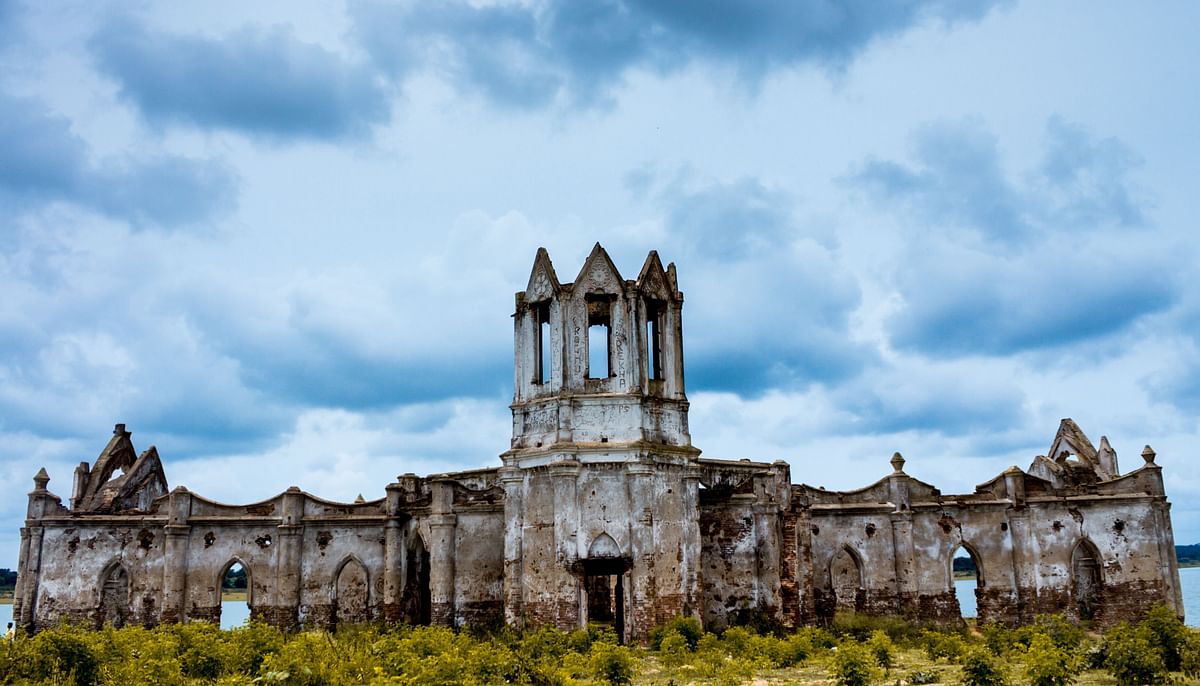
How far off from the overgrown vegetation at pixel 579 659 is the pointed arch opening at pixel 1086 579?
7049 mm

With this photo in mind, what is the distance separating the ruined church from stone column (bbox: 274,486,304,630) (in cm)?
6

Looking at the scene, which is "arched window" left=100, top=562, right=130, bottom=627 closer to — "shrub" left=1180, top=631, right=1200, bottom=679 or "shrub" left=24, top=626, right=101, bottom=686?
"shrub" left=24, top=626, right=101, bottom=686

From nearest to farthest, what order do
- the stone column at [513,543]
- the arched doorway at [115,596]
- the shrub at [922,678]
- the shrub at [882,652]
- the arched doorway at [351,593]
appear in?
the shrub at [922,678]
the shrub at [882,652]
the stone column at [513,543]
the arched doorway at [351,593]
the arched doorway at [115,596]

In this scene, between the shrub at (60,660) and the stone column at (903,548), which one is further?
the stone column at (903,548)

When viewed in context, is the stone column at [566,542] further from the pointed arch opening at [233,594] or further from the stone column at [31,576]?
the stone column at [31,576]

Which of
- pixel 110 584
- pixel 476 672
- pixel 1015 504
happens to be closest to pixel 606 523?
pixel 476 672

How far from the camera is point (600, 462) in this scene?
2081cm

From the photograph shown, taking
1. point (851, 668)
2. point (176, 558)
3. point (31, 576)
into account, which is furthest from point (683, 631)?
point (31, 576)

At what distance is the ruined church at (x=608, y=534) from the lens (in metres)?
20.8

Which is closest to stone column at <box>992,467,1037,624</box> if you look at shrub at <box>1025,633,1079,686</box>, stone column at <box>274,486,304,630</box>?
shrub at <box>1025,633,1079,686</box>

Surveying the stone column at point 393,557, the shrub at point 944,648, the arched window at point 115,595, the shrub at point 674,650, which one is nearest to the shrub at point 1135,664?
the shrub at point 944,648

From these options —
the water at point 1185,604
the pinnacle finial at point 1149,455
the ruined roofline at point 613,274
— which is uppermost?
the ruined roofline at point 613,274

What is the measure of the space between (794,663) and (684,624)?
2610mm

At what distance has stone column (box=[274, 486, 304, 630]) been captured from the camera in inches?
1012
